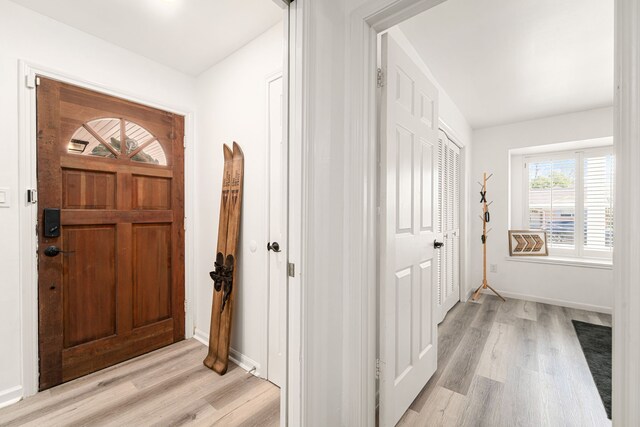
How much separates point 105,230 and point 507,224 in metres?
4.83

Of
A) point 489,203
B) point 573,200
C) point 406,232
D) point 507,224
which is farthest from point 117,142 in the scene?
point 573,200

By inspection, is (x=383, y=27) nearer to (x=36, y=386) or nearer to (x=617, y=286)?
(x=617, y=286)

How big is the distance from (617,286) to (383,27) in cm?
137

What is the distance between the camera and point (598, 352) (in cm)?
238

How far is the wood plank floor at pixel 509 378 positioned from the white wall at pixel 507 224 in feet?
1.52

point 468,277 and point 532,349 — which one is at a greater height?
point 468,277

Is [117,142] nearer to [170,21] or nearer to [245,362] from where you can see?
[170,21]

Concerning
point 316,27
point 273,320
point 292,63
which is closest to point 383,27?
point 316,27

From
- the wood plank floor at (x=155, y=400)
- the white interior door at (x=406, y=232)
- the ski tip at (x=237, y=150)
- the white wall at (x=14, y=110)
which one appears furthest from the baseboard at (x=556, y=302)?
the white wall at (x=14, y=110)

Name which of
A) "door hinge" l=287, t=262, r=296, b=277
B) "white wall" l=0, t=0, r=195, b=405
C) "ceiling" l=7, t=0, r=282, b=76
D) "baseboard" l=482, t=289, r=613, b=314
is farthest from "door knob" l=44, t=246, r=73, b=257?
"baseboard" l=482, t=289, r=613, b=314

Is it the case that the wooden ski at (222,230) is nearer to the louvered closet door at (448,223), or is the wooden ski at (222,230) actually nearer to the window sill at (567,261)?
the louvered closet door at (448,223)

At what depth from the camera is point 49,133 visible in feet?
6.16

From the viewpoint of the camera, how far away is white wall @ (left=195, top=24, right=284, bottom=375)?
2.01m

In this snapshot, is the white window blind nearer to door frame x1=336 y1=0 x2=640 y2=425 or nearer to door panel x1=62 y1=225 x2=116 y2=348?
door frame x1=336 y1=0 x2=640 y2=425
